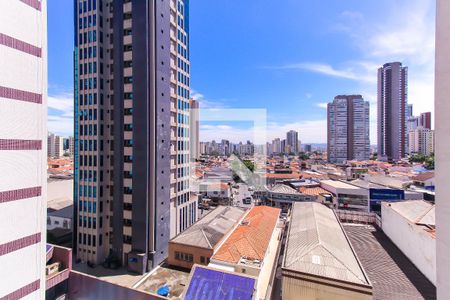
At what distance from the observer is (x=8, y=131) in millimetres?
4867

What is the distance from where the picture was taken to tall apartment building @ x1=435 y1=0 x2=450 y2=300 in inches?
110

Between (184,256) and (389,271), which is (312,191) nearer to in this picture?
(389,271)

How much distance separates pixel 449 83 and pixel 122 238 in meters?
15.3

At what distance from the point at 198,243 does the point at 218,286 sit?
11.9 feet

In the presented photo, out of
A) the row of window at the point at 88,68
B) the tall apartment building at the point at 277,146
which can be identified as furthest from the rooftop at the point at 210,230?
the tall apartment building at the point at 277,146

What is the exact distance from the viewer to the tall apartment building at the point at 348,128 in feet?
168

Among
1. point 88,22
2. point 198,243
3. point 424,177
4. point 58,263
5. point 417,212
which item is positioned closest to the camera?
point 58,263

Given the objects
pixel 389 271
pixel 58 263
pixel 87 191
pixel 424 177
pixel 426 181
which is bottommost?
pixel 389 271

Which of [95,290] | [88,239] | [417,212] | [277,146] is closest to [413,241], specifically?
[417,212]

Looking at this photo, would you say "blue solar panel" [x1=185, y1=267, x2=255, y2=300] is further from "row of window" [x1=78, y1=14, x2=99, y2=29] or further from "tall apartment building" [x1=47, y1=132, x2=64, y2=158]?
"tall apartment building" [x1=47, y1=132, x2=64, y2=158]

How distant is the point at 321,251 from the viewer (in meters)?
8.66

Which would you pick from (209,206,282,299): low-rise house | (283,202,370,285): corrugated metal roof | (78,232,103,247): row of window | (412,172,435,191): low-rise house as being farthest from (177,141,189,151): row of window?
(412,172,435,191): low-rise house

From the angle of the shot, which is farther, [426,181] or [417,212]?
[426,181]

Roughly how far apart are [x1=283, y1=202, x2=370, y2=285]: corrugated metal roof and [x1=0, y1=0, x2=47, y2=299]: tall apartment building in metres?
8.21
